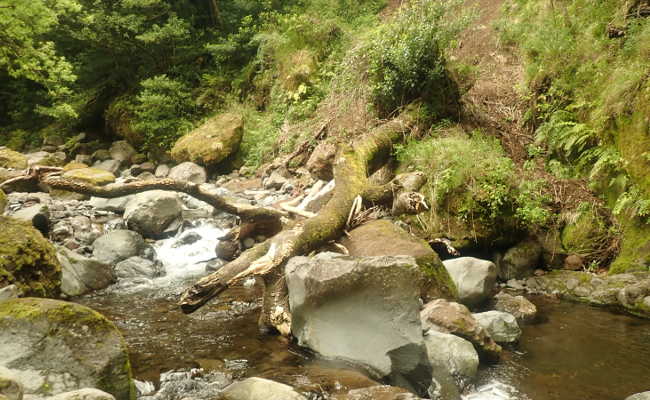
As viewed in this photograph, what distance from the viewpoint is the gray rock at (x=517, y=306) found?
17.6ft

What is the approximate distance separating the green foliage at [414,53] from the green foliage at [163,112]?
25.2 feet

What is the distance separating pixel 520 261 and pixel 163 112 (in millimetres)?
12280

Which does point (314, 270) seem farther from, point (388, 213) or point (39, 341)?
point (388, 213)

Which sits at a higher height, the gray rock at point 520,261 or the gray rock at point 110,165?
the gray rock at point 520,261

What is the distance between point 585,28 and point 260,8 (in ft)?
36.8

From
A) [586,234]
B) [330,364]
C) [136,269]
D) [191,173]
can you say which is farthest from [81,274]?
[586,234]

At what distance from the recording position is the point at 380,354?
3.76 metres

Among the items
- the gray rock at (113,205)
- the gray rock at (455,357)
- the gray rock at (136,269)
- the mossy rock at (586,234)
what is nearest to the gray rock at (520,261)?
the mossy rock at (586,234)

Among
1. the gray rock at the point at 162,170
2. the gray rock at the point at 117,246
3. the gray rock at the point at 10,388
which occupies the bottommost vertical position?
the gray rock at the point at 162,170

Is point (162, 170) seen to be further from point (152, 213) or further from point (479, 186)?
point (479, 186)

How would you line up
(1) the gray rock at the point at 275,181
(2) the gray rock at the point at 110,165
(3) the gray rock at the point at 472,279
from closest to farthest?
(3) the gray rock at the point at 472,279 < (1) the gray rock at the point at 275,181 < (2) the gray rock at the point at 110,165

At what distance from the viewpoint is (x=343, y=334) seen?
156 inches

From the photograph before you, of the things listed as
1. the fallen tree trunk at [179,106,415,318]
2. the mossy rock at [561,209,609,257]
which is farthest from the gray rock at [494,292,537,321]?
the fallen tree trunk at [179,106,415,318]

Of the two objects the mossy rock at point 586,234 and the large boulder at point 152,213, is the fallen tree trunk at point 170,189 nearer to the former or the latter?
the large boulder at point 152,213
